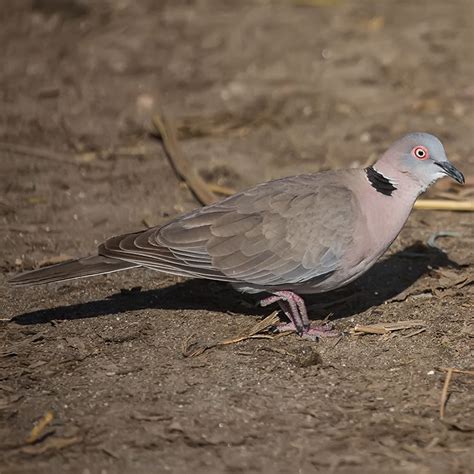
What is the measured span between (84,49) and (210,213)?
15.5 feet

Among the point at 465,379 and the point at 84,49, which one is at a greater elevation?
the point at 84,49

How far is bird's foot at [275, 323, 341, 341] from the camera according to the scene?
17.3 ft

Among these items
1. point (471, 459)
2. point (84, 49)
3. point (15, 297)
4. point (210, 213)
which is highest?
point (84, 49)

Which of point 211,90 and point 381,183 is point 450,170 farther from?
point 211,90

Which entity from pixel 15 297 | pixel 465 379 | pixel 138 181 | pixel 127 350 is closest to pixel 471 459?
pixel 465 379

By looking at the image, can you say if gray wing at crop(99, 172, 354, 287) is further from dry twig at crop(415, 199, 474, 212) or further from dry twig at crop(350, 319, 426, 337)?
dry twig at crop(415, 199, 474, 212)

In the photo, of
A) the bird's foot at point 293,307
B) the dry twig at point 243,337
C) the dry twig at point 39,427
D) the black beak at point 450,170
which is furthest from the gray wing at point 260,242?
the dry twig at point 39,427

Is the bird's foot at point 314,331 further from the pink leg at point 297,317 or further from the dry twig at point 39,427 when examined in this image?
the dry twig at point 39,427

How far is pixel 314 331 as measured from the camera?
5312mm

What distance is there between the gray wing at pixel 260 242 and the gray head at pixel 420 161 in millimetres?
328

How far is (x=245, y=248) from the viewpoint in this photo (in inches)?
207

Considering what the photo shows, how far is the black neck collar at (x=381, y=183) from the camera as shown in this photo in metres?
5.27

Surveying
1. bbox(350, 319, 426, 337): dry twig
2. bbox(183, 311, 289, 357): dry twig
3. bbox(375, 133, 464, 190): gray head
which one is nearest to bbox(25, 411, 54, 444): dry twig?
bbox(183, 311, 289, 357): dry twig

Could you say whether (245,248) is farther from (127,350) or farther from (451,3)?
(451,3)
